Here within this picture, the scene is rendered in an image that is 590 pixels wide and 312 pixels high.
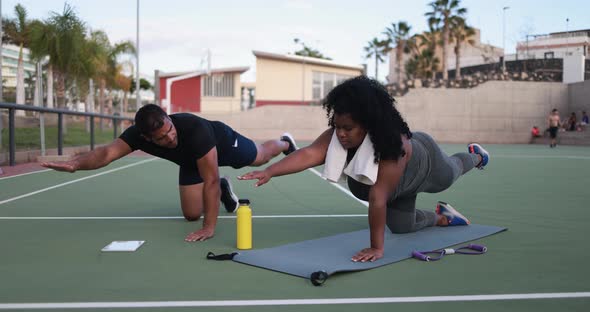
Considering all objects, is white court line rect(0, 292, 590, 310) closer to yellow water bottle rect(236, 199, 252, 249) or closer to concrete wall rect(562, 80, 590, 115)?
yellow water bottle rect(236, 199, 252, 249)

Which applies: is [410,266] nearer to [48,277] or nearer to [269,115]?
[48,277]

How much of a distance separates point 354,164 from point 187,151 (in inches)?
71.9

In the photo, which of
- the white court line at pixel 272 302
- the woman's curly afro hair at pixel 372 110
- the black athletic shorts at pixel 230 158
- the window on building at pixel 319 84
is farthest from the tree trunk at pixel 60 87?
the white court line at pixel 272 302

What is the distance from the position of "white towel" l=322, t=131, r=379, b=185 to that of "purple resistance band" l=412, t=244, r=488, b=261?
2.41ft

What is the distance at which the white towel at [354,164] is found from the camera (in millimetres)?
4125

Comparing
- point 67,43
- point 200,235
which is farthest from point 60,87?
point 200,235

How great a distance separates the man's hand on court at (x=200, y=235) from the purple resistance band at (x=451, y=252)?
1801 mm

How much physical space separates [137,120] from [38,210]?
307cm

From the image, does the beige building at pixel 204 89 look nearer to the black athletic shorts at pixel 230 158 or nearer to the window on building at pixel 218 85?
the window on building at pixel 218 85

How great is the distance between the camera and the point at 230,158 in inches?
247

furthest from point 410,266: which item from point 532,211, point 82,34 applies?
point 82,34

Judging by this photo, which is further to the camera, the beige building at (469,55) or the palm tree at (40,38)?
the beige building at (469,55)

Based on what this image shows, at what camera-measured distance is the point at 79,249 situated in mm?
4871

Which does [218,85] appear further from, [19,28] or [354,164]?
[354,164]
